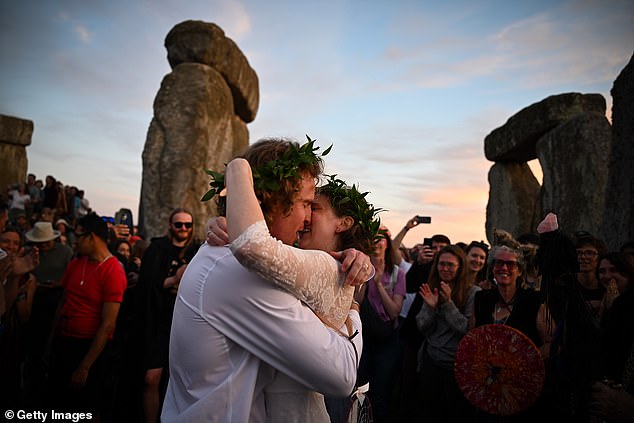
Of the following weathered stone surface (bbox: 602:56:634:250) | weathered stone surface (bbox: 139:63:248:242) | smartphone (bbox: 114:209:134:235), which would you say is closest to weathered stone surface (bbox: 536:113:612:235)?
weathered stone surface (bbox: 602:56:634:250)

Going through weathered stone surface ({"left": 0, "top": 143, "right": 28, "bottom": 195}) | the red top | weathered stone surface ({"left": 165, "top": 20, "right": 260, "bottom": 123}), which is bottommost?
the red top

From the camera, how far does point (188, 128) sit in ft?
34.0

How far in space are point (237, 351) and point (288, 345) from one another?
0.20 metres

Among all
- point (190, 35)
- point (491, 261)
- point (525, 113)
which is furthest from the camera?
point (190, 35)

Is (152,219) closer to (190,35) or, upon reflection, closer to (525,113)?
(190,35)

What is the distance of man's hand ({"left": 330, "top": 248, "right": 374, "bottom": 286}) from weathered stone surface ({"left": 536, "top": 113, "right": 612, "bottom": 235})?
723 centimetres

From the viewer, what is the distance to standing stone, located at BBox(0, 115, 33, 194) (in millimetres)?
15336

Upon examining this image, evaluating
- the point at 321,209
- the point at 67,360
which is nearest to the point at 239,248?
the point at 321,209

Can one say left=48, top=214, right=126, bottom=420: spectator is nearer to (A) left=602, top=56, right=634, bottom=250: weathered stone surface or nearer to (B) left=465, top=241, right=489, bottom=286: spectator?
(B) left=465, top=241, right=489, bottom=286: spectator

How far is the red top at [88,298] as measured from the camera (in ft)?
12.9

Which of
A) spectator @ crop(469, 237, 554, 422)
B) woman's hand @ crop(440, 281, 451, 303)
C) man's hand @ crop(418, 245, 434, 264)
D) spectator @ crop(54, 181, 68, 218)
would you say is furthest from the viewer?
spectator @ crop(54, 181, 68, 218)

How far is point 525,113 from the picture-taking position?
9469 millimetres

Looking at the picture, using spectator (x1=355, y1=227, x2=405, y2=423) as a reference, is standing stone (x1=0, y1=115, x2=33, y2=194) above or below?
above

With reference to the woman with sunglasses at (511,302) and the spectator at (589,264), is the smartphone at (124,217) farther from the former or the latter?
the spectator at (589,264)
